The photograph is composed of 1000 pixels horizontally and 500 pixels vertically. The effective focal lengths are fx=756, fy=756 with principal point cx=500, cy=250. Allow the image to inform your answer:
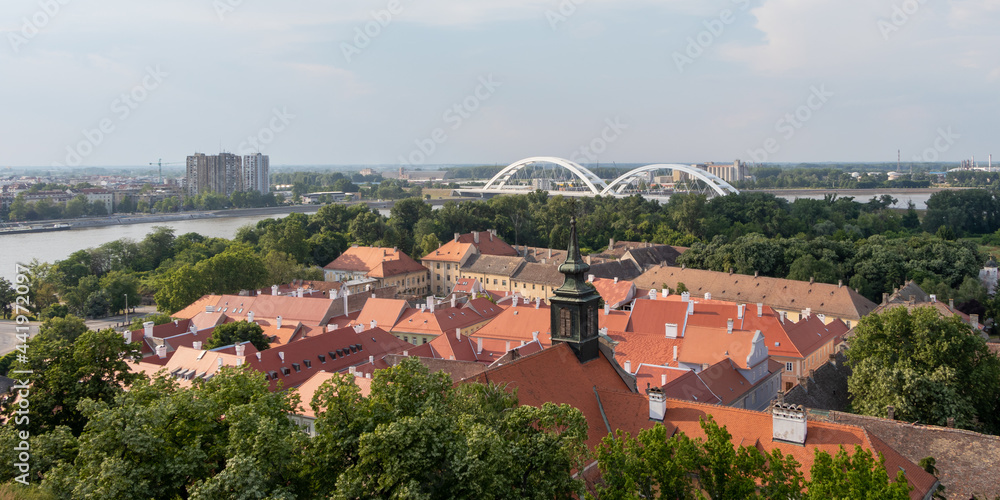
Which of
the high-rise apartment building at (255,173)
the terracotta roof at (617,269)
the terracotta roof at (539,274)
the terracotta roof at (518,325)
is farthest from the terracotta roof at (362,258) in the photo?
the high-rise apartment building at (255,173)

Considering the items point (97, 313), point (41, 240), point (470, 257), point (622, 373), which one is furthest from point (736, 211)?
point (41, 240)

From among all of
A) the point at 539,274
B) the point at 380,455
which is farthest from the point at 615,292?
the point at 380,455

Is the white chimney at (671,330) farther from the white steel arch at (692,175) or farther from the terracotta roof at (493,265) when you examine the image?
the white steel arch at (692,175)

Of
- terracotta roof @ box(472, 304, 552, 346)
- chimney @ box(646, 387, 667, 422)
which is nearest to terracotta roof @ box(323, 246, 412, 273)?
terracotta roof @ box(472, 304, 552, 346)

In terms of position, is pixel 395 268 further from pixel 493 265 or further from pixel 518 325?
pixel 518 325

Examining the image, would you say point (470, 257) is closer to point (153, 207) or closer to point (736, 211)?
point (736, 211)

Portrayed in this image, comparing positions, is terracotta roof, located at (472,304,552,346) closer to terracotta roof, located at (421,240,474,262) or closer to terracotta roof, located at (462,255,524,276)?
terracotta roof, located at (462,255,524,276)
